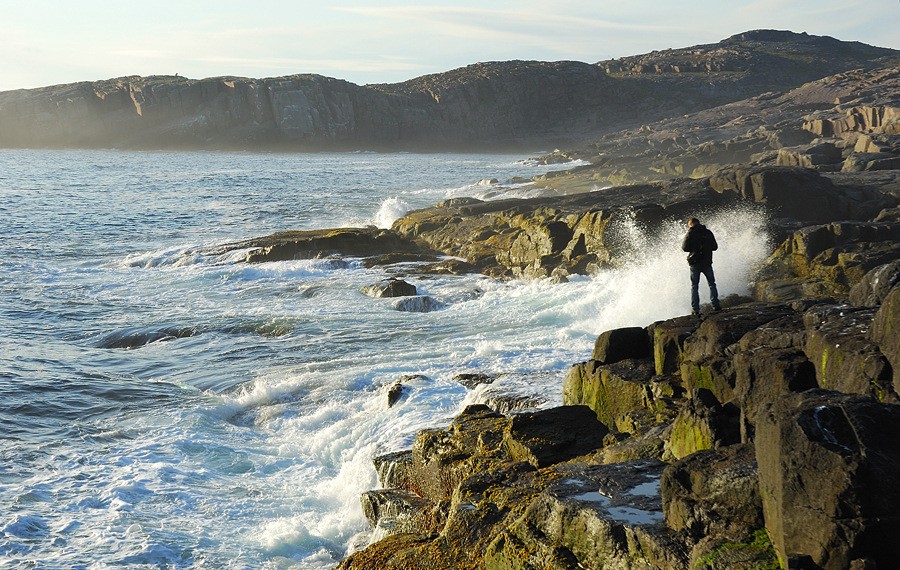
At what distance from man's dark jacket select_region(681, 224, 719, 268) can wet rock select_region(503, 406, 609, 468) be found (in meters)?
5.15

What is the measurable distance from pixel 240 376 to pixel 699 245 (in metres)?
9.65

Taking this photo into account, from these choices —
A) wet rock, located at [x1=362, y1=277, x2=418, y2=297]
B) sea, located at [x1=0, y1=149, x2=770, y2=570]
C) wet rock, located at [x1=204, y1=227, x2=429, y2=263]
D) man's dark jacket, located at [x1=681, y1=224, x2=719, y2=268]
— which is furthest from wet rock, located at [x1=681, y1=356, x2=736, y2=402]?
wet rock, located at [x1=204, y1=227, x2=429, y2=263]

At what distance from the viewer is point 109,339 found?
22.7 metres

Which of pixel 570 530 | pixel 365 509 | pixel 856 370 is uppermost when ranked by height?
pixel 856 370

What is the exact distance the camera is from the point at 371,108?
144 metres

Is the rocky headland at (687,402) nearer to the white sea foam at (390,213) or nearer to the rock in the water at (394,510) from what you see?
the rock in the water at (394,510)

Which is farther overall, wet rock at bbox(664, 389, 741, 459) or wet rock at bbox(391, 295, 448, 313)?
wet rock at bbox(391, 295, 448, 313)

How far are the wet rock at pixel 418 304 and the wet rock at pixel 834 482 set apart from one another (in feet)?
58.0

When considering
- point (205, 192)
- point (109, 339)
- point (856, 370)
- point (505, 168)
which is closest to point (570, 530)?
point (856, 370)

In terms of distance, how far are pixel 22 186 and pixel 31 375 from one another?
55250mm

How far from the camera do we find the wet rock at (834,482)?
5.89 metres

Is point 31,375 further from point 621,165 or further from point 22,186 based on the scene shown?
point 22,186

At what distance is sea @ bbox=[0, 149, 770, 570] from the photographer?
12.2m

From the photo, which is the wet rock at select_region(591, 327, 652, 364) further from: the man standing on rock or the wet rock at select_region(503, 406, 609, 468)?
the man standing on rock
